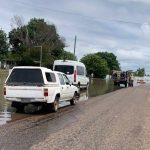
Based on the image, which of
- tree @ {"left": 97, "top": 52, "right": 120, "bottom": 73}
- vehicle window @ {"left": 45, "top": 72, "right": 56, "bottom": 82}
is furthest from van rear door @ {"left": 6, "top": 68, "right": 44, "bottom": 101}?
tree @ {"left": 97, "top": 52, "right": 120, "bottom": 73}

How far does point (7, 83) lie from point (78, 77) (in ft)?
60.5

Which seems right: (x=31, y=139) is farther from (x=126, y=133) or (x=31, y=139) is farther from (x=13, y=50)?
(x=13, y=50)

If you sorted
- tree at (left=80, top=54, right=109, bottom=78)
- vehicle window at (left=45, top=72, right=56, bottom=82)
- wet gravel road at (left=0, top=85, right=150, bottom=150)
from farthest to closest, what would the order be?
tree at (left=80, top=54, right=109, bottom=78) < vehicle window at (left=45, top=72, right=56, bottom=82) < wet gravel road at (left=0, top=85, right=150, bottom=150)

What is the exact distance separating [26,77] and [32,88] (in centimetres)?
74

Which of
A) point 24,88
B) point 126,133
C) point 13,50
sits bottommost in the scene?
point 126,133

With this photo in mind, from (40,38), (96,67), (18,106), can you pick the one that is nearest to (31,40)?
(40,38)

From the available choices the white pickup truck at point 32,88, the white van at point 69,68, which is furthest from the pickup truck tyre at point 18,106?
the white van at point 69,68

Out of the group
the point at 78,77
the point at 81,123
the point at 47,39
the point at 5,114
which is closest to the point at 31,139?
the point at 81,123

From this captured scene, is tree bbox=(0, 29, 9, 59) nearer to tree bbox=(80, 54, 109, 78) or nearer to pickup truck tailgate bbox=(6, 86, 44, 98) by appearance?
tree bbox=(80, 54, 109, 78)

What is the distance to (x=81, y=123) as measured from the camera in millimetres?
15227

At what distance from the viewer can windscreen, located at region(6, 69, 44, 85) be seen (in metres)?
18.0

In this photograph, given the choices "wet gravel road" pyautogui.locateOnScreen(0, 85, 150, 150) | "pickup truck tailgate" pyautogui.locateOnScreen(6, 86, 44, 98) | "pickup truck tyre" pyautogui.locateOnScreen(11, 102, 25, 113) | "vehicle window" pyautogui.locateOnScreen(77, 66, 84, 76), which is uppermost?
"vehicle window" pyautogui.locateOnScreen(77, 66, 84, 76)

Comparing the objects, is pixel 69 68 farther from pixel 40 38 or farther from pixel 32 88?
pixel 40 38

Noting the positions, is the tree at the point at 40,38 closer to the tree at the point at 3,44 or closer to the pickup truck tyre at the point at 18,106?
the tree at the point at 3,44
